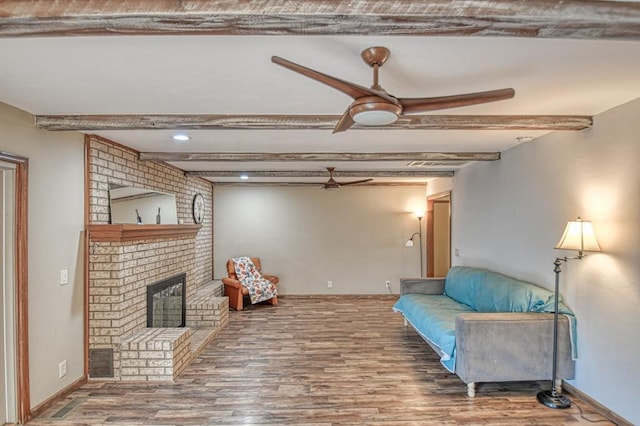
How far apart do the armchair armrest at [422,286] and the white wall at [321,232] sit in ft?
6.40

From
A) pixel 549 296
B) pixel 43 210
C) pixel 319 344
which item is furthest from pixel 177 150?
pixel 549 296

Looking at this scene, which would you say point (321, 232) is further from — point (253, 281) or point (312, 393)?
point (312, 393)

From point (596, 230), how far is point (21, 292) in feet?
14.1

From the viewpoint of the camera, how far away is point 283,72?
2.06 metres

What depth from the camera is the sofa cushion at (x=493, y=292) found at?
135 inches

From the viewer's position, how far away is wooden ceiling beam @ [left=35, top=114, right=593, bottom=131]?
2867mm

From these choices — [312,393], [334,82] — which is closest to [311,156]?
[312,393]

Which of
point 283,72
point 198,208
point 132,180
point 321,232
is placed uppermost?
point 283,72

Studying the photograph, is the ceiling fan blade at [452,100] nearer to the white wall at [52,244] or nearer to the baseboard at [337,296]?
the white wall at [52,244]

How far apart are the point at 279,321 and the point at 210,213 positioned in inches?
108

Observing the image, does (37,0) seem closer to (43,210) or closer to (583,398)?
(43,210)

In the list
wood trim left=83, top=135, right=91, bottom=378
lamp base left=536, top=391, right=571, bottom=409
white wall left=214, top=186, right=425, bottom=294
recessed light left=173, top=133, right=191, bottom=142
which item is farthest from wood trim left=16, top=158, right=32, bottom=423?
white wall left=214, top=186, right=425, bottom=294

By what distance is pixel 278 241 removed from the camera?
24.2 ft

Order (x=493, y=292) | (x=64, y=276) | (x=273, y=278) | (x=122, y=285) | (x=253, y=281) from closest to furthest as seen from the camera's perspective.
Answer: (x=64, y=276) < (x=122, y=285) < (x=493, y=292) < (x=253, y=281) < (x=273, y=278)
